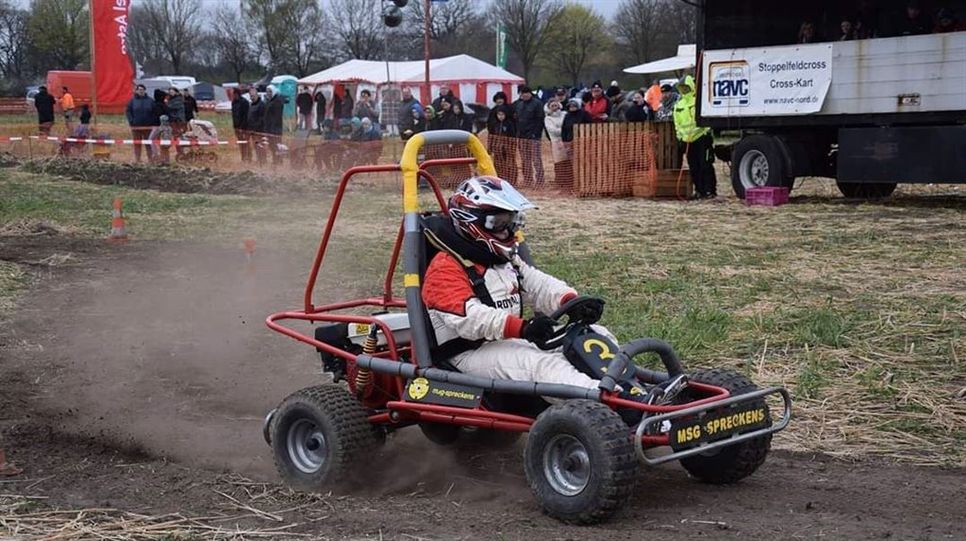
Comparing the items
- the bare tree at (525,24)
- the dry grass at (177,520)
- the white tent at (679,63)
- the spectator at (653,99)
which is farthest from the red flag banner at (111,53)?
the bare tree at (525,24)

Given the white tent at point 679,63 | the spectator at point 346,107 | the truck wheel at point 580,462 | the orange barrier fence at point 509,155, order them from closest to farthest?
the truck wheel at point 580,462 < the orange barrier fence at point 509,155 < the spectator at point 346,107 < the white tent at point 679,63

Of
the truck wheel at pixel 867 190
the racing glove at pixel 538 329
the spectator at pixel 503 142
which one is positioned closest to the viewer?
the racing glove at pixel 538 329

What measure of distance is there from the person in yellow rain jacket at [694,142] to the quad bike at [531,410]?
13.3 meters

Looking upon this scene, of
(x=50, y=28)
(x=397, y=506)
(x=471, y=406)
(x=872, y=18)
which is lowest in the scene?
(x=397, y=506)

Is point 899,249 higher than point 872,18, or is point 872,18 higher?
point 872,18

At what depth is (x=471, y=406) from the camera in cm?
575

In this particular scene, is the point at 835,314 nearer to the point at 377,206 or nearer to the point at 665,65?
the point at 377,206

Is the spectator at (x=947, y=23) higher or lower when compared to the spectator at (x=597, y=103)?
higher

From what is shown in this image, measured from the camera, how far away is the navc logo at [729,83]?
61.9 feet

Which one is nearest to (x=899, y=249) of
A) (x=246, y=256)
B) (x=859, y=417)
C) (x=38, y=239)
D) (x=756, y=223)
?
(x=756, y=223)

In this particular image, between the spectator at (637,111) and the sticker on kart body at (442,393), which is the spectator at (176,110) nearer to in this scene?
the spectator at (637,111)

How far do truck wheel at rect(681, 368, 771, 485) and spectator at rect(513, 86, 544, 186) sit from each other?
1626 centimetres

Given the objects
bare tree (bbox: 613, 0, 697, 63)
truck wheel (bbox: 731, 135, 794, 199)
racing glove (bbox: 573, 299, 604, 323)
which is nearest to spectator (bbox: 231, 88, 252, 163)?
truck wheel (bbox: 731, 135, 794, 199)

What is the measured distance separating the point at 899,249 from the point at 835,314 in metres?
3.95
